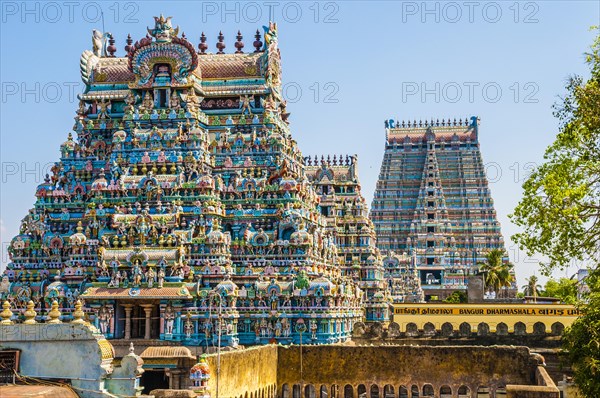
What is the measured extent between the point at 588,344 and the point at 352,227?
1746 inches

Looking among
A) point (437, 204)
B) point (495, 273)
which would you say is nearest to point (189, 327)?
point (495, 273)

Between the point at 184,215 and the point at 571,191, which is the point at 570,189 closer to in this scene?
the point at 571,191

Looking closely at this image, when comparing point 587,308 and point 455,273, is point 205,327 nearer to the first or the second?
point 587,308

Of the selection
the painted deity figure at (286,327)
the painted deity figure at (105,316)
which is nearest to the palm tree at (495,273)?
the painted deity figure at (286,327)

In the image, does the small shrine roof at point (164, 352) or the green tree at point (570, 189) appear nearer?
the green tree at point (570, 189)

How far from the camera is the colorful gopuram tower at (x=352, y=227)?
65.1 metres

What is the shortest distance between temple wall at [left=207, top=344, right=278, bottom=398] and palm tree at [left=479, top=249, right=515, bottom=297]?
55836 millimetres

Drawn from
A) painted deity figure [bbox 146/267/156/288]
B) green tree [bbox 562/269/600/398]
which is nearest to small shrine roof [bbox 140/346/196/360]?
painted deity figure [bbox 146/267/156/288]

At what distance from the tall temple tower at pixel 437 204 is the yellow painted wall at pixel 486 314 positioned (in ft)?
153

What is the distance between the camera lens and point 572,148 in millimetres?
20891

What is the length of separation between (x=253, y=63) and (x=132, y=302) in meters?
18.1

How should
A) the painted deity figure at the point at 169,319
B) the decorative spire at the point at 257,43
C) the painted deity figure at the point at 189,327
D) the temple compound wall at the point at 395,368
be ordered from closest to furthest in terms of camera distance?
1. the temple compound wall at the point at 395,368
2. the painted deity figure at the point at 189,327
3. the painted deity figure at the point at 169,319
4. the decorative spire at the point at 257,43

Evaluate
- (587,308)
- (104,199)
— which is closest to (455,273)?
(104,199)

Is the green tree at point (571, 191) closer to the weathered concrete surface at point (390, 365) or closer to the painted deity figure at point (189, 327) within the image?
the weathered concrete surface at point (390, 365)
